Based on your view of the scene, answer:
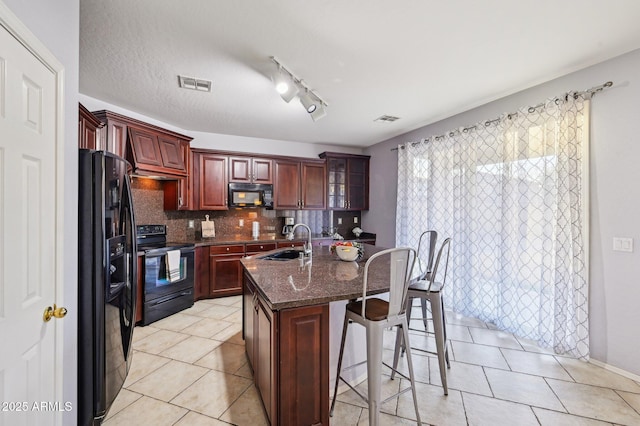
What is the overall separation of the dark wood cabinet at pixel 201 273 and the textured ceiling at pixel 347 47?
200 cm

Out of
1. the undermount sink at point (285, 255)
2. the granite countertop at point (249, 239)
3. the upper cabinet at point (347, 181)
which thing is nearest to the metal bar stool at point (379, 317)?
the undermount sink at point (285, 255)

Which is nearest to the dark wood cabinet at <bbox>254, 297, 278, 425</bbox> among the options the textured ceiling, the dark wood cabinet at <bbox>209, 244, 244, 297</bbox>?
the textured ceiling

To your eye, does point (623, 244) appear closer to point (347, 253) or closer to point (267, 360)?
point (347, 253)

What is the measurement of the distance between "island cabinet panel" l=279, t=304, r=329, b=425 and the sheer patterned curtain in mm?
2336

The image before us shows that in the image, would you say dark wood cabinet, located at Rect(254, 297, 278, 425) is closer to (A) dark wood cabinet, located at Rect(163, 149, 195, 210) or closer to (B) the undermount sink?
(B) the undermount sink

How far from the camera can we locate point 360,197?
5.48 meters

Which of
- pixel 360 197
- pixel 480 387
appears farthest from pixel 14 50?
pixel 360 197

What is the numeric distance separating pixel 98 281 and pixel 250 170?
3.22 m

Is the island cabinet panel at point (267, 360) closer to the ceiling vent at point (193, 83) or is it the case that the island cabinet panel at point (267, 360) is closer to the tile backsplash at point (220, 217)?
the ceiling vent at point (193, 83)

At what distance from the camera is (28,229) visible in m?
1.10

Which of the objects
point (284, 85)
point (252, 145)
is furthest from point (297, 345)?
point (252, 145)

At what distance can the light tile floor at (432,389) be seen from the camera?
1.76 m

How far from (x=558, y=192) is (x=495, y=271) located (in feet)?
3.41

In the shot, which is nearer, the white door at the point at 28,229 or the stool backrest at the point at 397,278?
the white door at the point at 28,229
